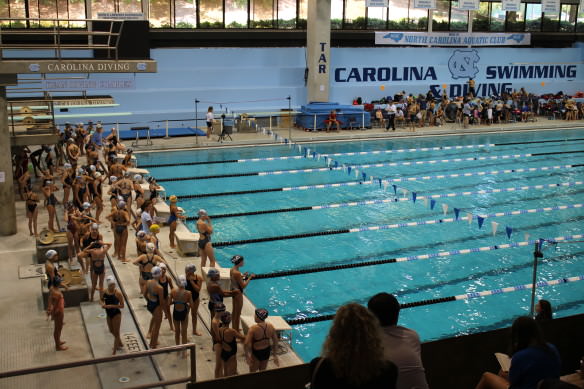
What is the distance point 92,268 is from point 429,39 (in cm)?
1991

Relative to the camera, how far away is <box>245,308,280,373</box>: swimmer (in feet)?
22.4

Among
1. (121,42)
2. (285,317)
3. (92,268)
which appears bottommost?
(285,317)

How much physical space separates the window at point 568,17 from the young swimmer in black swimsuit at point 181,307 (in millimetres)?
27219

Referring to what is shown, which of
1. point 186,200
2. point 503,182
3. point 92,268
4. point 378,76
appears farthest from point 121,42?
point 378,76

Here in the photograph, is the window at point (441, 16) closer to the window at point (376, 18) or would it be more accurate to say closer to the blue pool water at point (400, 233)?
the window at point (376, 18)

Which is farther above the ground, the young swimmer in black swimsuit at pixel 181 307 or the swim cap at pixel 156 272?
the swim cap at pixel 156 272

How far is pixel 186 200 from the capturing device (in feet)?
49.1

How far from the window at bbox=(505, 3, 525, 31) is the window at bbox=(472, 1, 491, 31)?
44.8 inches

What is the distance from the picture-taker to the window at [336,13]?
25703 millimetres

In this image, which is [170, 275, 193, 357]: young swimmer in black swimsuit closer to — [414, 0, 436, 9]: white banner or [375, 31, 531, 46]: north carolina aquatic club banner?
[414, 0, 436, 9]: white banner

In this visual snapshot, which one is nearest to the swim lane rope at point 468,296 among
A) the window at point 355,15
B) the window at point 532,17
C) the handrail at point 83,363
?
the handrail at point 83,363

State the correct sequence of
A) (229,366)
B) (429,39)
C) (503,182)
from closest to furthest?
(229,366) < (503,182) < (429,39)

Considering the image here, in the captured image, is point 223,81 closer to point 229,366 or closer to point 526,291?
point 526,291

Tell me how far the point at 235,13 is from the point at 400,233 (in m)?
14.3
